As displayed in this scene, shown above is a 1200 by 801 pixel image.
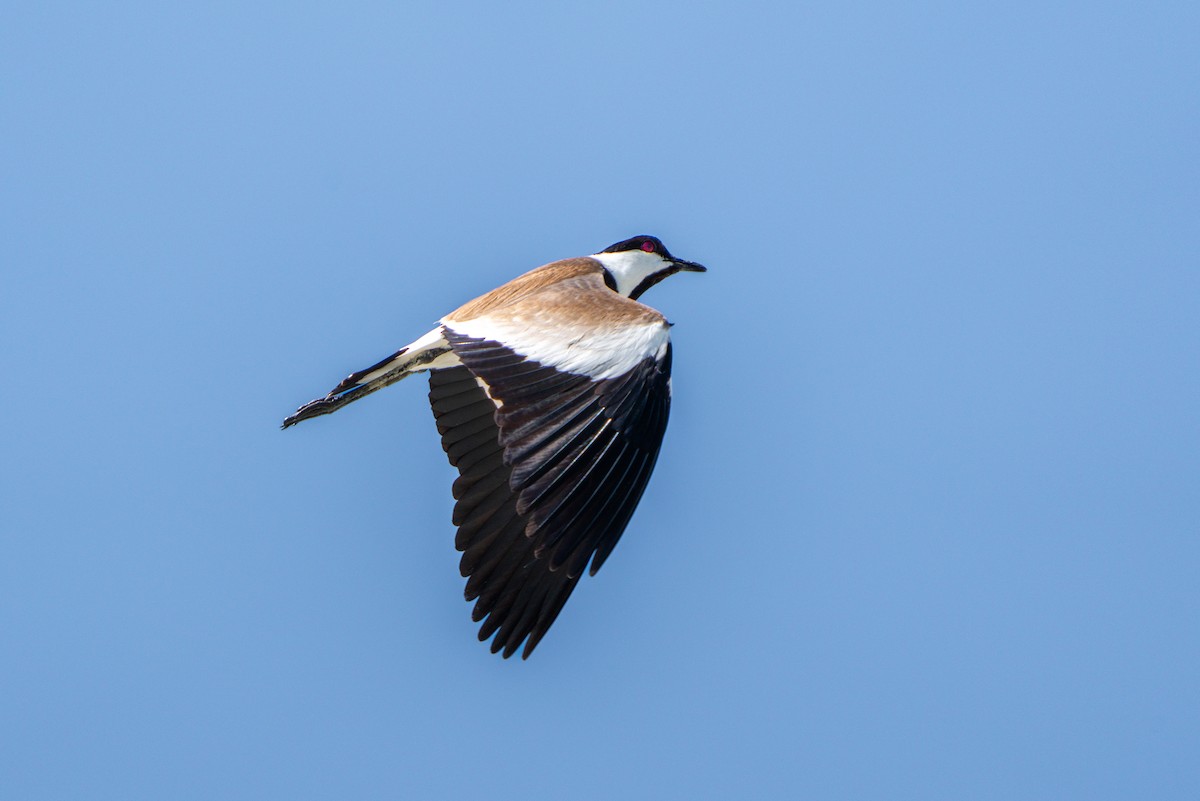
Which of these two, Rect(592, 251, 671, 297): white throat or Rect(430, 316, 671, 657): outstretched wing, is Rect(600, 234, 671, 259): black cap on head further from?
Rect(430, 316, 671, 657): outstretched wing

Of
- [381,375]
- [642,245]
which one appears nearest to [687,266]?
[642,245]

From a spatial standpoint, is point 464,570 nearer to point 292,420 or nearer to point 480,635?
point 480,635

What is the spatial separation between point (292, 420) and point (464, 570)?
1.58 m

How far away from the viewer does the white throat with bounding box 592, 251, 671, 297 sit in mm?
9733

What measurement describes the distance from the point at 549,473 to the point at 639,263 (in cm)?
323

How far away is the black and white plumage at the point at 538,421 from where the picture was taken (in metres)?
6.95

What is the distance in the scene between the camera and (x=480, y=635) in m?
7.62

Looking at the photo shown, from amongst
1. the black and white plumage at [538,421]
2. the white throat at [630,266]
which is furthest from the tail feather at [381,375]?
the white throat at [630,266]

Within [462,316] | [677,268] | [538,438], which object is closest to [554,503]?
[538,438]

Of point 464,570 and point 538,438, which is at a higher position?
point 538,438

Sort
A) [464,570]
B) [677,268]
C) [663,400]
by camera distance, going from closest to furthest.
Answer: [663,400] < [464,570] < [677,268]

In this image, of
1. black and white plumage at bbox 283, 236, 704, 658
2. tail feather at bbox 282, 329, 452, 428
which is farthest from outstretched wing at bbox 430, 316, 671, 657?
tail feather at bbox 282, 329, 452, 428

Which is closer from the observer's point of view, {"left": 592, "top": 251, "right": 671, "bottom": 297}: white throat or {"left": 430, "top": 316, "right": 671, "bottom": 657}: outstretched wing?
{"left": 430, "top": 316, "right": 671, "bottom": 657}: outstretched wing

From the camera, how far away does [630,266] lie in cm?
980
